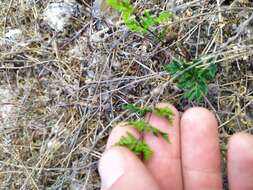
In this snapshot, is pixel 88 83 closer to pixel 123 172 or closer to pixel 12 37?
pixel 12 37

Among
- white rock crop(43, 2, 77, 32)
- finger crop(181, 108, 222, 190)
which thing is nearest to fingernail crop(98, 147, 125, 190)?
finger crop(181, 108, 222, 190)

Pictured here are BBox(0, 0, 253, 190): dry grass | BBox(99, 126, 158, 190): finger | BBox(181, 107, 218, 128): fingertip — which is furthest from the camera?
BBox(0, 0, 253, 190): dry grass

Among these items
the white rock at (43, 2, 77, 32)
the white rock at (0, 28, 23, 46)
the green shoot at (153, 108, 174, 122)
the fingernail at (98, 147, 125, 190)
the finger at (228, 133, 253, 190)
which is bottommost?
the finger at (228, 133, 253, 190)

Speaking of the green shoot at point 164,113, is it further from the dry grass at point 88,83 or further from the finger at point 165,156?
the dry grass at point 88,83

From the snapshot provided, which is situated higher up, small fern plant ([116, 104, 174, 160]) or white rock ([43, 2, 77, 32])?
white rock ([43, 2, 77, 32])

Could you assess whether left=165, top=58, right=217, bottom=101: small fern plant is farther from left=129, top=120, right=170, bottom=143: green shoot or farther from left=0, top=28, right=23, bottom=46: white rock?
left=0, top=28, right=23, bottom=46: white rock

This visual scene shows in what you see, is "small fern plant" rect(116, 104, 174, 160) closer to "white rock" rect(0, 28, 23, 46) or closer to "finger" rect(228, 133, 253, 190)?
"finger" rect(228, 133, 253, 190)

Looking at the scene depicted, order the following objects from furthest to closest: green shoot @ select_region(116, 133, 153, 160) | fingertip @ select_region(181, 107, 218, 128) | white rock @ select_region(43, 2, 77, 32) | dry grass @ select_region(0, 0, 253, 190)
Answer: white rock @ select_region(43, 2, 77, 32) → dry grass @ select_region(0, 0, 253, 190) → fingertip @ select_region(181, 107, 218, 128) → green shoot @ select_region(116, 133, 153, 160)

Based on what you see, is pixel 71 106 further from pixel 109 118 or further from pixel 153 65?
pixel 153 65

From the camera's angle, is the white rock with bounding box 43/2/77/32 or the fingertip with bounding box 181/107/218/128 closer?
the fingertip with bounding box 181/107/218/128
